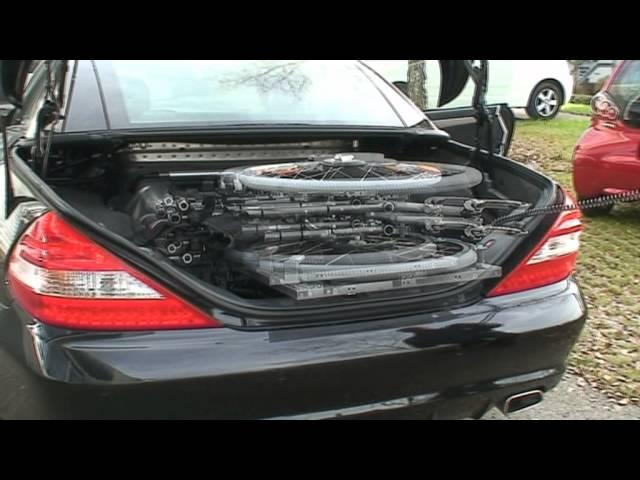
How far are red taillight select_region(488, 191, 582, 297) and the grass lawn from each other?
1.17 metres

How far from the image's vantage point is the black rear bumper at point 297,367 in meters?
1.67

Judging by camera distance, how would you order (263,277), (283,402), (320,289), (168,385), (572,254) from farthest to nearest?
(572,254)
(263,277)
(320,289)
(283,402)
(168,385)

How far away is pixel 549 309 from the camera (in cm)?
215

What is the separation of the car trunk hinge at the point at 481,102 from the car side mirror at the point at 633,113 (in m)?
2.78

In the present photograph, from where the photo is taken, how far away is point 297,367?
5.84 ft

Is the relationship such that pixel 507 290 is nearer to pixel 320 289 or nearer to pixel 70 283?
pixel 320 289

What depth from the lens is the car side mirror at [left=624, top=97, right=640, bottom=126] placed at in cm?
507

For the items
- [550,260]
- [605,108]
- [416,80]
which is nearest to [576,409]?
[550,260]

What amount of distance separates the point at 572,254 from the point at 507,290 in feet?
1.11

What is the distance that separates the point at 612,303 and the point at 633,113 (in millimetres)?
1898

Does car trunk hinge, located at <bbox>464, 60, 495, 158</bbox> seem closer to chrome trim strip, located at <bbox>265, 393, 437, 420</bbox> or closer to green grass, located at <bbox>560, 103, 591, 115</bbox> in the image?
chrome trim strip, located at <bbox>265, 393, 437, 420</bbox>

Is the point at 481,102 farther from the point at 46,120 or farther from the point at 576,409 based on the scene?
the point at 46,120

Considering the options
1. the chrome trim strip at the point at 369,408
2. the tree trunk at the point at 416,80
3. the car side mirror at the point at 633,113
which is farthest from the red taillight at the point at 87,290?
the tree trunk at the point at 416,80

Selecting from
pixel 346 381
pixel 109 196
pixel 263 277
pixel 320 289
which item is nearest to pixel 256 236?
pixel 263 277
